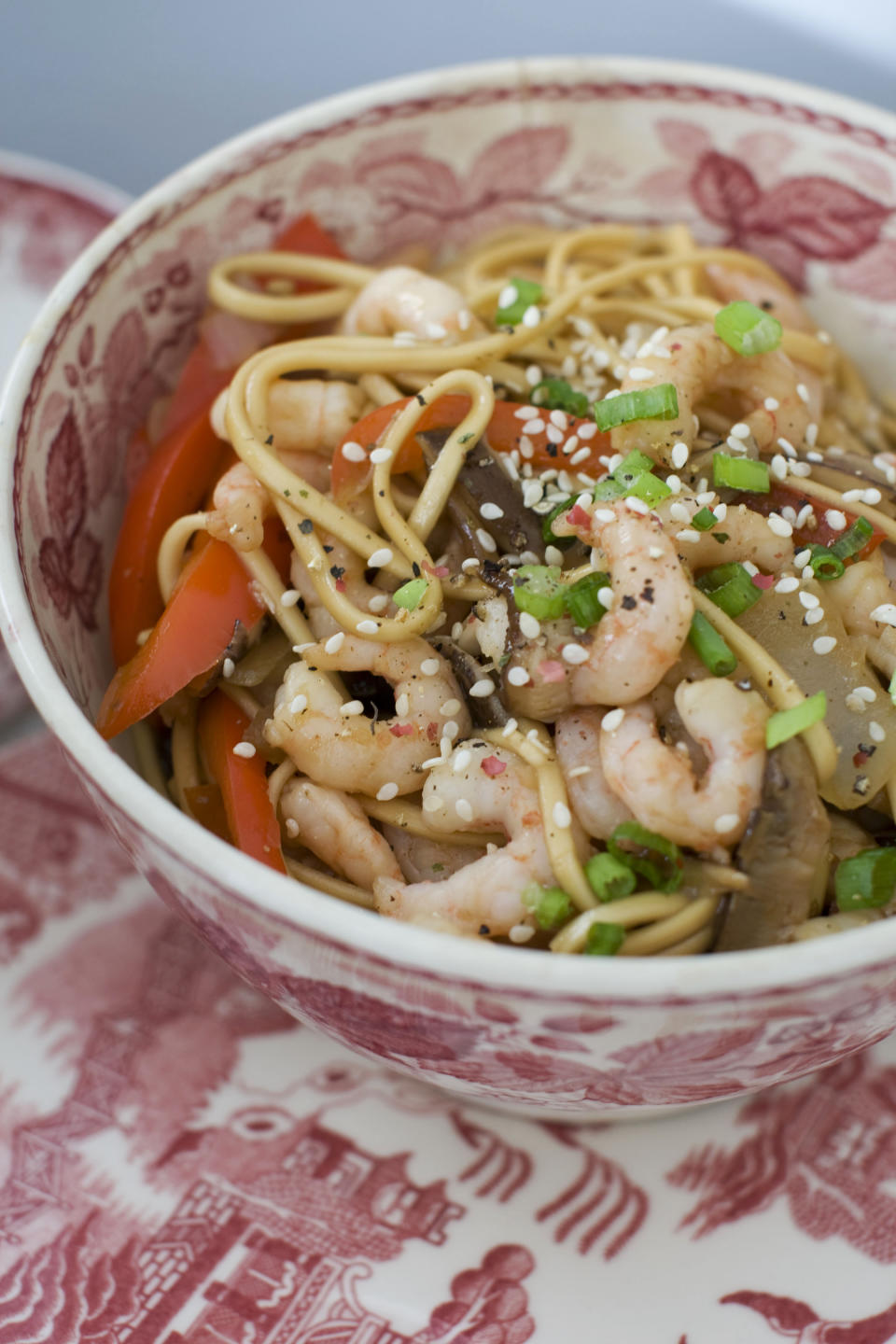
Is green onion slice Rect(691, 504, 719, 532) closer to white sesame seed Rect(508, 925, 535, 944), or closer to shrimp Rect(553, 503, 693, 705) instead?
shrimp Rect(553, 503, 693, 705)

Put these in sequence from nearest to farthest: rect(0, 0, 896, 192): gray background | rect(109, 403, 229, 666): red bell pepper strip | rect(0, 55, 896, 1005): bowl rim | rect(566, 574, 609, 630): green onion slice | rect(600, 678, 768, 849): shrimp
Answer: rect(0, 55, 896, 1005): bowl rim, rect(600, 678, 768, 849): shrimp, rect(566, 574, 609, 630): green onion slice, rect(109, 403, 229, 666): red bell pepper strip, rect(0, 0, 896, 192): gray background

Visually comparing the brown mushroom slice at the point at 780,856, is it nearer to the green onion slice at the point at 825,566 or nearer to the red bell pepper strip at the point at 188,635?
the green onion slice at the point at 825,566

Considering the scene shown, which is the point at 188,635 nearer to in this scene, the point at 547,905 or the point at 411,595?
the point at 411,595

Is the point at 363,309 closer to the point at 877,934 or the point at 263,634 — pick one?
the point at 263,634

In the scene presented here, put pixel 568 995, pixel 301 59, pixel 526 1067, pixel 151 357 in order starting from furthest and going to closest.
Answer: pixel 301 59
pixel 151 357
pixel 526 1067
pixel 568 995

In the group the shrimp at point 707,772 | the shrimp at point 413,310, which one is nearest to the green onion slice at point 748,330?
the shrimp at point 413,310

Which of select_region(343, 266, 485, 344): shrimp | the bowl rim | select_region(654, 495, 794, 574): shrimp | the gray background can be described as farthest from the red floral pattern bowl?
the gray background

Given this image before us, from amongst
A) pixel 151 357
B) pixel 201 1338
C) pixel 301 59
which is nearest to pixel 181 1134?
pixel 201 1338
